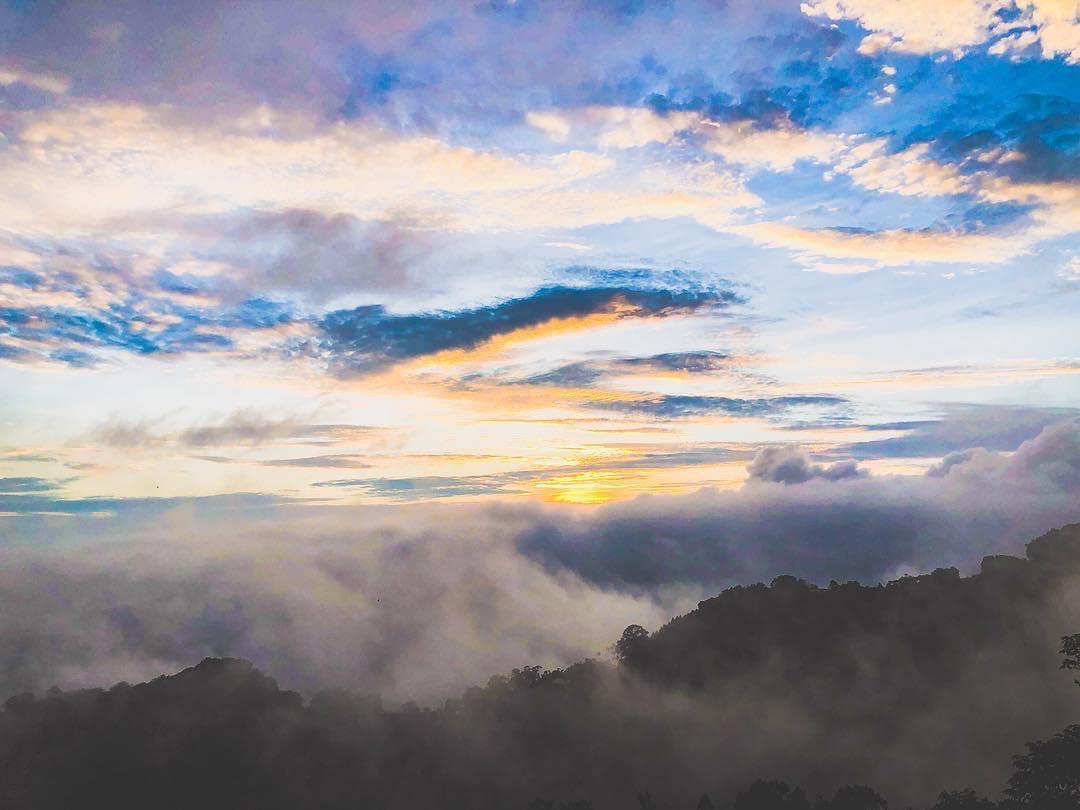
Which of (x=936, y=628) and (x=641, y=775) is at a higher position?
(x=936, y=628)

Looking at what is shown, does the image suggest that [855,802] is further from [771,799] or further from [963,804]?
[963,804]

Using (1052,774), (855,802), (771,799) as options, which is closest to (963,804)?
(1052,774)

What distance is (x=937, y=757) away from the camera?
158 meters

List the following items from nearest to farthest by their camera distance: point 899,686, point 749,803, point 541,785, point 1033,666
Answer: point 749,803 → point 1033,666 → point 899,686 → point 541,785

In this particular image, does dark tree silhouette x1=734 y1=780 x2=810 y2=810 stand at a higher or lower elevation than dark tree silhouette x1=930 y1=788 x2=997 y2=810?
lower

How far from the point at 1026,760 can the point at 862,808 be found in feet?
182

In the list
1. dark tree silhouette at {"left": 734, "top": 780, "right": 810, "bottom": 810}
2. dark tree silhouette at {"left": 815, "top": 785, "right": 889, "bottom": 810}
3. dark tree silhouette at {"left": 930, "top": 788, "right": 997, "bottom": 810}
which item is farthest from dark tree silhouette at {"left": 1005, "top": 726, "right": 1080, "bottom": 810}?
dark tree silhouette at {"left": 734, "top": 780, "right": 810, "bottom": 810}

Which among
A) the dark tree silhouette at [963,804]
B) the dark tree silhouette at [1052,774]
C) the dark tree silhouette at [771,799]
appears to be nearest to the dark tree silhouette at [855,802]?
the dark tree silhouette at [771,799]

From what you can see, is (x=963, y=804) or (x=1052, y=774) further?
(x=963, y=804)

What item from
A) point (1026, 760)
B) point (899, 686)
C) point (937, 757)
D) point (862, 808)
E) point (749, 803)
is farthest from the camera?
point (899, 686)

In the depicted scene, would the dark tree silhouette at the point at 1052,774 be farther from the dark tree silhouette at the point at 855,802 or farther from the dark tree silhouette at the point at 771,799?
the dark tree silhouette at the point at 771,799

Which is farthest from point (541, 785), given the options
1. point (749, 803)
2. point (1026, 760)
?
point (1026, 760)

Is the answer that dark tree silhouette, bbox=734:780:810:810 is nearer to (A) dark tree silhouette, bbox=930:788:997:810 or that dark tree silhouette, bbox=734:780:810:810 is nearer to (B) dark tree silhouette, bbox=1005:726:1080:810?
(A) dark tree silhouette, bbox=930:788:997:810

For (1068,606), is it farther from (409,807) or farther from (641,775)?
(409,807)
